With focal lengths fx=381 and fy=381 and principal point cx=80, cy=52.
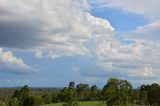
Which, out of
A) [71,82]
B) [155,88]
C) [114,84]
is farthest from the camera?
[71,82]

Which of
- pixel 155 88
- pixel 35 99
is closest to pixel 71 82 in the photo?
pixel 35 99

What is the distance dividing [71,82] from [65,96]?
36042 millimetres

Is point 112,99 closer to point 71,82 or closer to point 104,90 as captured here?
point 104,90

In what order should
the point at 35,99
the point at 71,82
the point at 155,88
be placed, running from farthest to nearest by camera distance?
the point at 71,82 → the point at 155,88 → the point at 35,99

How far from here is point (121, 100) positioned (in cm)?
15575

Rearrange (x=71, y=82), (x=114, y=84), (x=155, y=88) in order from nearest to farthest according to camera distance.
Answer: (x=114, y=84) → (x=155, y=88) → (x=71, y=82)

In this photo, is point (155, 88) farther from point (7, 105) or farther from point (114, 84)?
point (7, 105)

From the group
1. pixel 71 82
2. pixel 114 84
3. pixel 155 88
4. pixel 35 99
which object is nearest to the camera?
pixel 114 84

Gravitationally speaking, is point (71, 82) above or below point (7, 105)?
above

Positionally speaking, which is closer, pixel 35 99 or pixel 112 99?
pixel 112 99

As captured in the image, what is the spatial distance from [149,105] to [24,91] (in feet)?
209

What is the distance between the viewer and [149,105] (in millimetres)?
191500

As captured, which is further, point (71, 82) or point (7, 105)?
point (71, 82)

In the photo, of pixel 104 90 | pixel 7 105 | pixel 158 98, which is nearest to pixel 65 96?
pixel 104 90
